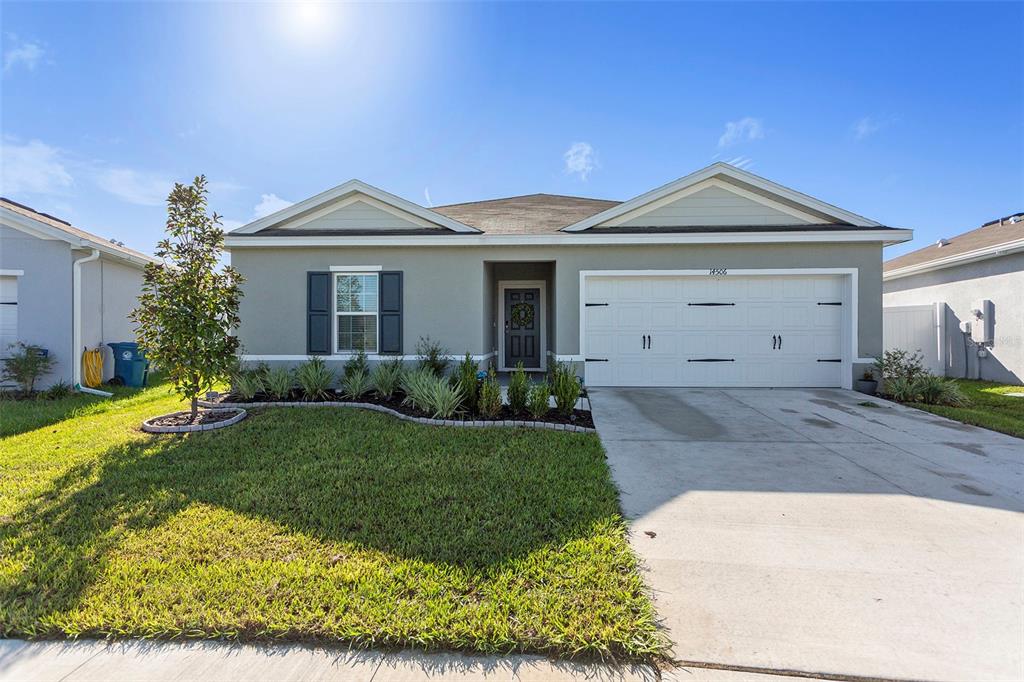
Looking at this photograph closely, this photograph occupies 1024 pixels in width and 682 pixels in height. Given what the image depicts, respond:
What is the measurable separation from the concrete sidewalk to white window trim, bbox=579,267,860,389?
6.72 meters

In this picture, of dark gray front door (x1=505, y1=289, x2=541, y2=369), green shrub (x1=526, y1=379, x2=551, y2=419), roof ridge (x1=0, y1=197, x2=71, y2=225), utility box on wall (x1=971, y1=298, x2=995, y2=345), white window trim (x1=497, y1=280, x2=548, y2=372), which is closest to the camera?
green shrub (x1=526, y1=379, x2=551, y2=419)

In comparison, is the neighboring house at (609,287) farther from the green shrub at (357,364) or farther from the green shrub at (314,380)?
the green shrub at (314,380)

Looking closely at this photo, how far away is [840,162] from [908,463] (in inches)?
358

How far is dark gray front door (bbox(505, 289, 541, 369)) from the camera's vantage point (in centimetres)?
1103

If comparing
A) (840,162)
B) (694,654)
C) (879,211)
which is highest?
(840,162)

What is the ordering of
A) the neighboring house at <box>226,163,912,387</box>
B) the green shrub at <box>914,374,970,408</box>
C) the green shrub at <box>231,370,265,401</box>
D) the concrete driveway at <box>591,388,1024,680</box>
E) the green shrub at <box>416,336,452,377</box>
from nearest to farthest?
the concrete driveway at <box>591,388,1024,680</box>, the green shrub at <box>231,370,265,401</box>, the green shrub at <box>914,374,970,408</box>, the green shrub at <box>416,336,452,377</box>, the neighboring house at <box>226,163,912,387</box>

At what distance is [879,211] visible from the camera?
9.33 m

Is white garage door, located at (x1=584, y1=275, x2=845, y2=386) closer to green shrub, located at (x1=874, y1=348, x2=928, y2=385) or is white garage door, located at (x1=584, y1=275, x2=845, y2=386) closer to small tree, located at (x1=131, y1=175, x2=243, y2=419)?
green shrub, located at (x1=874, y1=348, x2=928, y2=385)

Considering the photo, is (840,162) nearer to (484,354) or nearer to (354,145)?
(484,354)

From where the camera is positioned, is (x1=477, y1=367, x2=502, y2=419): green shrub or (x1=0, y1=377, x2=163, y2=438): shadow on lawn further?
(x1=0, y1=377, x2=163, y2=438): shadow on lawn

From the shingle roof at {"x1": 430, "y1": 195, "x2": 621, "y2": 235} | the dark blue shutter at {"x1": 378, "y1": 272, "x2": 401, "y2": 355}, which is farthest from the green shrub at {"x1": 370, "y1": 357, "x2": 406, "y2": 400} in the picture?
the shingle roof at {"x1": 430, "y1": 195, "x2": 621, "y2": 235}

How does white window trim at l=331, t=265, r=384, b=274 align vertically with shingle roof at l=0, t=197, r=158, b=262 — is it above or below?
below

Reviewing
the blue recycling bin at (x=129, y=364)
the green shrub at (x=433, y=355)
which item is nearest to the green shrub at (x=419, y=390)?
the green shrub at (x=433, y=355)

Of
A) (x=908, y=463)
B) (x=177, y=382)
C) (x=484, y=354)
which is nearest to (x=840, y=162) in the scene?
(x=908, y=463)
